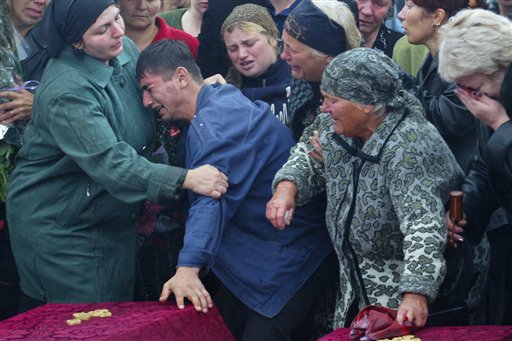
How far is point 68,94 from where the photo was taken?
14.9ft

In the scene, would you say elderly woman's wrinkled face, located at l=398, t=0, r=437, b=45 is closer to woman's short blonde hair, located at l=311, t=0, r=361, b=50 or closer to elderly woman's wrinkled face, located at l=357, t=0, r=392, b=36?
woman's short blonde hair, located at l=311, t=0, r=361, b=50

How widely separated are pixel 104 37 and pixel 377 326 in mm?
1967

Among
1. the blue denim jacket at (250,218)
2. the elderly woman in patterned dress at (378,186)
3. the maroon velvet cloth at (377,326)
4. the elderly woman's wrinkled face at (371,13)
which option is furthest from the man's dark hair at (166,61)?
the maroon velvet cloth at (377,326)

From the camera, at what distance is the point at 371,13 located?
555 cm

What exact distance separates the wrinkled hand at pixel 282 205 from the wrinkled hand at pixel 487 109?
0.82 m

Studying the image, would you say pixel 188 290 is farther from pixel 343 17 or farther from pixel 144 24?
pixel 144 24

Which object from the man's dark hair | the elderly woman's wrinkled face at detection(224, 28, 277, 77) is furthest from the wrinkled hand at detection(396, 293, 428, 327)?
the elderly woman's wrinkled face at detection(224, 28, 277, 77)

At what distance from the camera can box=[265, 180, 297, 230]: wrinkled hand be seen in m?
4.11

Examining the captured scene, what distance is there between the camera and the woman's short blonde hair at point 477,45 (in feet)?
12.2

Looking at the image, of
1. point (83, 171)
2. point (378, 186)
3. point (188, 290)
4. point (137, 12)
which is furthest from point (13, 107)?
point (378, 186)

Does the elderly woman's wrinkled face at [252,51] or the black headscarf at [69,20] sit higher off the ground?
the black headscarf at [69,20]

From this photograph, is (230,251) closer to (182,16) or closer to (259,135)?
(259,135)

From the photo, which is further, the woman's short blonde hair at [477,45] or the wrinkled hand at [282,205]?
the wrinkled hand at [282,205]

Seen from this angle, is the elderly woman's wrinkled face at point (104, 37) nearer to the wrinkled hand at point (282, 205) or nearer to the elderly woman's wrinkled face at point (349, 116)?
the wrinkled hand at point (282, 205)
